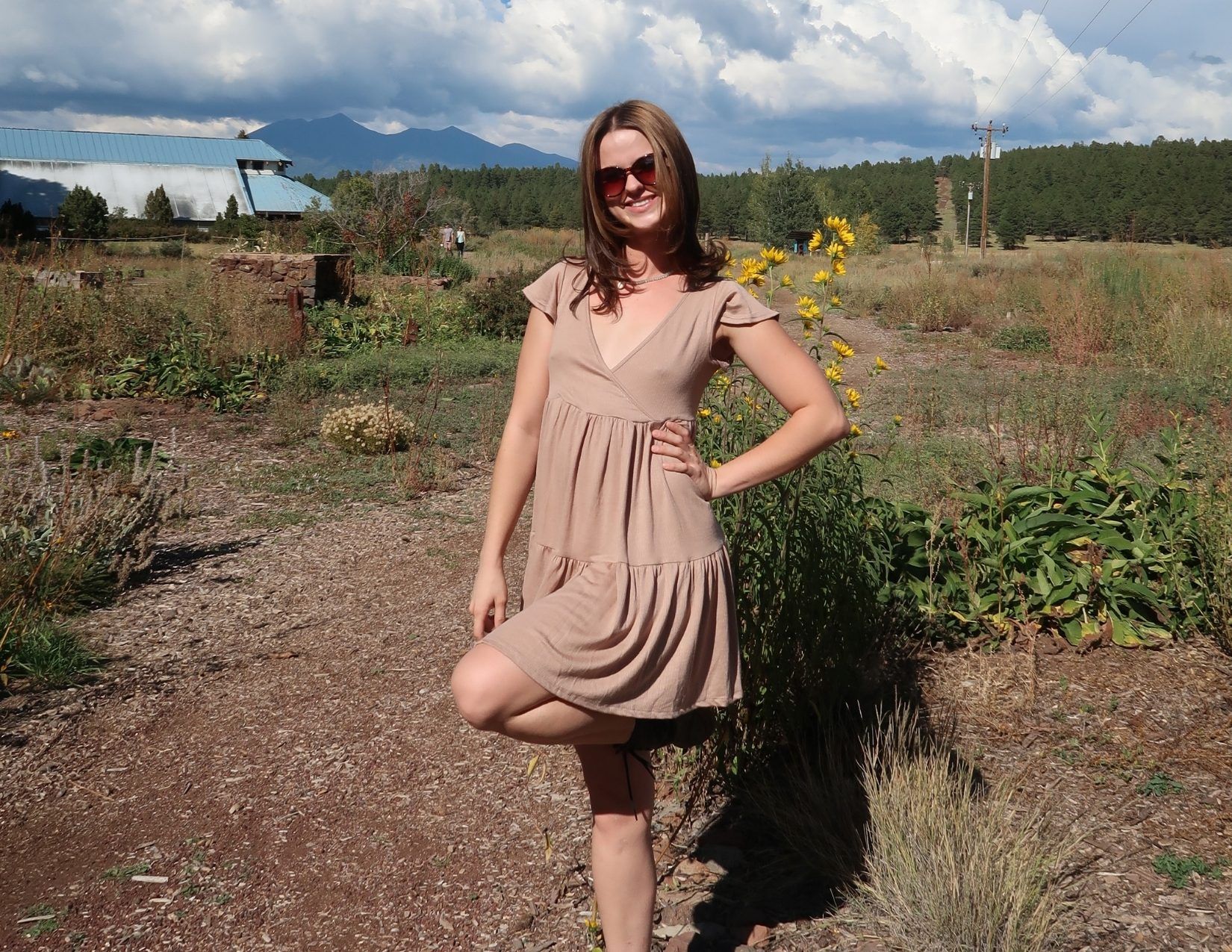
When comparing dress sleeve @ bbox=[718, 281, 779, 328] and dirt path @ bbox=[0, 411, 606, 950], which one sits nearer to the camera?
dress sleeve @ bbox=[718, 281, 779, 328]

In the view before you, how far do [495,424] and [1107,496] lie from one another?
536cm

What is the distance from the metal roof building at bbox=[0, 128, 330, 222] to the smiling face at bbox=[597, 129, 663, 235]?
2233 inches

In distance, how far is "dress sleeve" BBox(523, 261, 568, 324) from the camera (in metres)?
2.04

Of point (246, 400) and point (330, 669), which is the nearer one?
point (330, 669)

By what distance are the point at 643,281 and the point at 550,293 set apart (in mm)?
180

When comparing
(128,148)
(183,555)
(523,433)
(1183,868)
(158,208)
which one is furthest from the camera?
(128,148)

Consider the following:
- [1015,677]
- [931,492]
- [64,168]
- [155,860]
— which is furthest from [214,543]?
[64,168]

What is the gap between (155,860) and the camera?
2.85 m

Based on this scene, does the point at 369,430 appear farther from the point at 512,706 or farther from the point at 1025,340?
the point at 1025,340

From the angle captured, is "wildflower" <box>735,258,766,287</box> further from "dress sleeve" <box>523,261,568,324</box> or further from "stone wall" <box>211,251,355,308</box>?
"stone wall" <box>211,251,355,308</box>

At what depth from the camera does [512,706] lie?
5.64 feet

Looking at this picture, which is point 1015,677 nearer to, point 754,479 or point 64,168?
point 754,479

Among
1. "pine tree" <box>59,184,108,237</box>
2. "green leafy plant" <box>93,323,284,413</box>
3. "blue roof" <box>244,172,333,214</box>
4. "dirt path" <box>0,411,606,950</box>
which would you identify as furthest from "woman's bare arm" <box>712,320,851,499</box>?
"blue roof" <box>244,172,333,214</box>

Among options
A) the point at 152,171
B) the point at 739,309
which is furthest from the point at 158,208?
the point at 739,309
